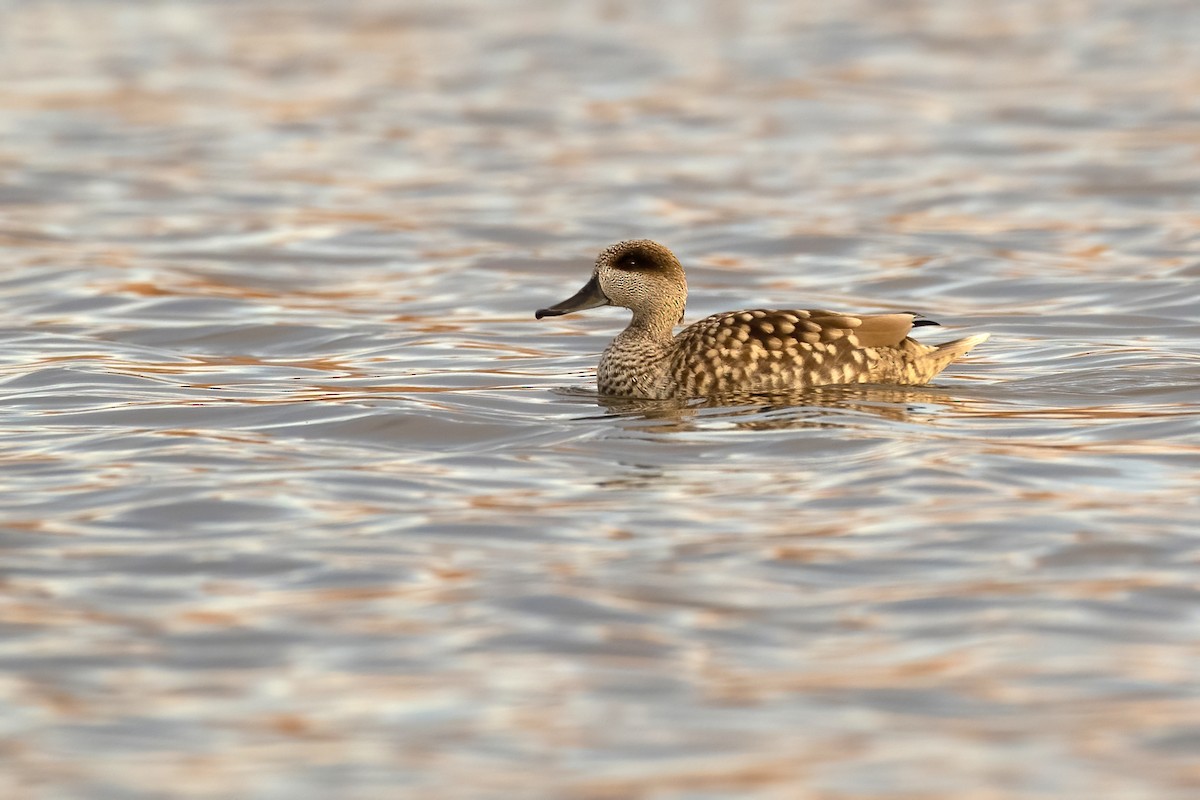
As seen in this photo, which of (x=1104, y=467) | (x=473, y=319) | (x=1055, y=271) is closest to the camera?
(x=1104, y=467)

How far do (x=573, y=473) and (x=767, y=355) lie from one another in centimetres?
192

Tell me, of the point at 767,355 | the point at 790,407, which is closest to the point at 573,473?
the point at 790,407

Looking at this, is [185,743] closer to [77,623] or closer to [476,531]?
[77,623]

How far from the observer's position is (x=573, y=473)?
9641 millimetres

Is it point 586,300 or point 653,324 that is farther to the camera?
point 586,300

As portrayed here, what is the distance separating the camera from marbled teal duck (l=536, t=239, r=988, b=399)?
11219mm

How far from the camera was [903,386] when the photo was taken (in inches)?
455

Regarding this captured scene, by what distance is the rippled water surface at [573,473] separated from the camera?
635 centimetres

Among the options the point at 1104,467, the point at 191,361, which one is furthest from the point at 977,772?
the point at 191,361

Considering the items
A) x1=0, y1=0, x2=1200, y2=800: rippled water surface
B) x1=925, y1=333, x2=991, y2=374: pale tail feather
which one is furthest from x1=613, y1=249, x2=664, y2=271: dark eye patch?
x1=925, y1=333, x2=991, y2=374: pale tail feather

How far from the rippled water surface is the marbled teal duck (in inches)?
7.7

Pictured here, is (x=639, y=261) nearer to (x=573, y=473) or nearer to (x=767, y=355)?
(x=767, y=355)

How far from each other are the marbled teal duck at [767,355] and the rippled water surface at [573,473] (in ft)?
0.64

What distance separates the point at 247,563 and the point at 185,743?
182 cm
